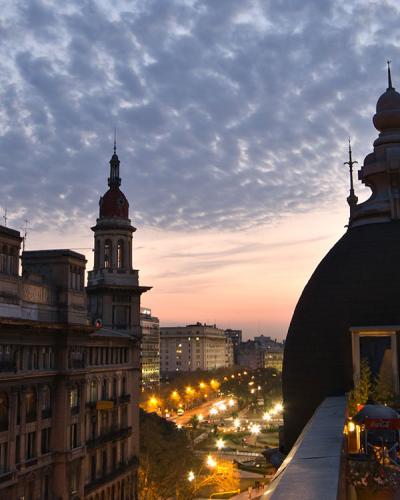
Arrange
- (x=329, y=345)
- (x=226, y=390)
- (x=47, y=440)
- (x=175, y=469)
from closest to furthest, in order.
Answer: (x=329, y=345)
(x=47, y=440)
(x=175, y=469)
(x=226, y=390)

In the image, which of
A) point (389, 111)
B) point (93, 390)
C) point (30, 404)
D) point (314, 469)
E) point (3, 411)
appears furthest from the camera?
point (93, 390)

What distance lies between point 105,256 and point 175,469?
76.1ft

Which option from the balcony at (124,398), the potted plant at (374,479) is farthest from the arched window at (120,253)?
the potted plant at (374,479)

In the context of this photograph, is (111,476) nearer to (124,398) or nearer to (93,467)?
(93,467)

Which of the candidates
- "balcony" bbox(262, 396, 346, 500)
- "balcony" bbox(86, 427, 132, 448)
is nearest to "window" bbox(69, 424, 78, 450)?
"balcony" bbox(86, 427, 132, 448)

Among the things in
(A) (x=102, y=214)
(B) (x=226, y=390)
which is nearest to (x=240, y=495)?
(A) (x=102, y=214)

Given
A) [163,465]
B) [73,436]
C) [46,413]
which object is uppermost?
[46,413]

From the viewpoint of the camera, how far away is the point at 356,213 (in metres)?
36.7

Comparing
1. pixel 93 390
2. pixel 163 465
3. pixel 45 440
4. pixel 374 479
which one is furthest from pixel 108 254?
pixel 374 479

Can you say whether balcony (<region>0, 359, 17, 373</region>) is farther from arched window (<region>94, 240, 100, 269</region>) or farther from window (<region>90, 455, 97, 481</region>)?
arched window (<region>94, 240, 100, 269</region>)

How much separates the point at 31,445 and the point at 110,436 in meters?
13.8

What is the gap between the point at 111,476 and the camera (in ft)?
181

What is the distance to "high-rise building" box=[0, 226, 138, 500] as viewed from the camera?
40.6 meters

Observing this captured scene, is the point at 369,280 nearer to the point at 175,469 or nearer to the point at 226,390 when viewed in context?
the point at 175,469
